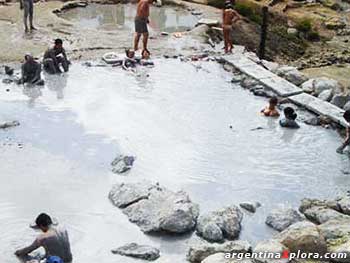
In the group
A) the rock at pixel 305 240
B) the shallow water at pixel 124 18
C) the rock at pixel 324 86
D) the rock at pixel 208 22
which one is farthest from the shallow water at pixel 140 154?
the shallow water at pixel 124 18

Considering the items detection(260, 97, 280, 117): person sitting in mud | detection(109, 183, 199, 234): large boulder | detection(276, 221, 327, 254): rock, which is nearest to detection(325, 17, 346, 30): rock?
detection(260, 97, 280, 117): person sitting in mud

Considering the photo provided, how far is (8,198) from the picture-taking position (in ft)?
30.5

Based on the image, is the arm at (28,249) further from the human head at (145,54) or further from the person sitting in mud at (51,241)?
the human head at (145,54)

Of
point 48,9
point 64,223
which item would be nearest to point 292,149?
point 64,223

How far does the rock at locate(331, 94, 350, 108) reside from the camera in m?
13.1

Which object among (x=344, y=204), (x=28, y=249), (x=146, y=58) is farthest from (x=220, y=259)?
(x=146, y=58)

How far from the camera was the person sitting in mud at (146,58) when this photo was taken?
15.3 metres

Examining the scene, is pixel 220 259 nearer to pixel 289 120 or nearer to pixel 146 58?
pixel 289 120

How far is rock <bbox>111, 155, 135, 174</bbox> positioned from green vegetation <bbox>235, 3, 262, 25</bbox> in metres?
11.9

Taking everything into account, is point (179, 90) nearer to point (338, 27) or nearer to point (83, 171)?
point (83, 171)

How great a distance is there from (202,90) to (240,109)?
128cm

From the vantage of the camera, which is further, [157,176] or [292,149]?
[292,149]

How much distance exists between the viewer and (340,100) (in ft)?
43.1

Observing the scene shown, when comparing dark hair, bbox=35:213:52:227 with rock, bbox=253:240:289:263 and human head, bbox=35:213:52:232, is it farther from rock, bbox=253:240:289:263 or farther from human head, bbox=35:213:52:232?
rock, bbox=253:240:289:263
